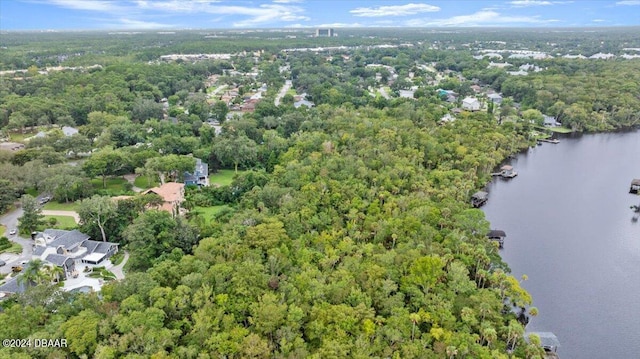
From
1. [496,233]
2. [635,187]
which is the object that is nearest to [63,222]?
[496,233]

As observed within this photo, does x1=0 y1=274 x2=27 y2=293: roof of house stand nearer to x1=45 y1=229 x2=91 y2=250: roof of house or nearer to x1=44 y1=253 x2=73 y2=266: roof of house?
x1=44 y1=253 x2=73 y2=266: roof of house

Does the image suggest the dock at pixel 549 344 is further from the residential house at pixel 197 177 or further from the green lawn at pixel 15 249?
the green lawn at pixel 15 249

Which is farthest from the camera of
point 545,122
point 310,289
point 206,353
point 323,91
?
point 323,91

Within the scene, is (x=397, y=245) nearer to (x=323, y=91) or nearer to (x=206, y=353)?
(x=206, y=353)

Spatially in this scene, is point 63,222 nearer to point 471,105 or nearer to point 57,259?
point 57,259

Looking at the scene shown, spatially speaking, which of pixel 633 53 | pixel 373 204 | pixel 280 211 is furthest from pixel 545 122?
pixel 633 53

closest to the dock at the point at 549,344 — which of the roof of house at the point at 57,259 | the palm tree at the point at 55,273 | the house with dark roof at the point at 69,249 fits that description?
the house with dark roof at the point at 69,249
